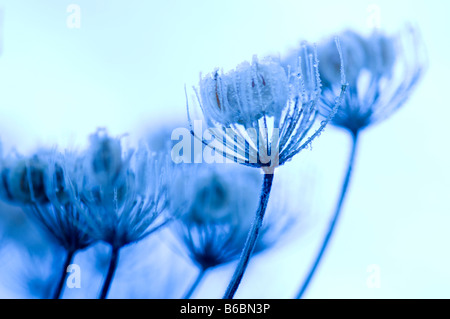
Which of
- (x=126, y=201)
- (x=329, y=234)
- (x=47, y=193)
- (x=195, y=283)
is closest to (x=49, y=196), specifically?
(x=47, y=193)

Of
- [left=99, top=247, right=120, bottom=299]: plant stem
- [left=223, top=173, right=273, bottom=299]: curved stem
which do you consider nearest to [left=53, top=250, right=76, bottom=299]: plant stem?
[left=99, top=247, right=120, bottom=299]: plant stem

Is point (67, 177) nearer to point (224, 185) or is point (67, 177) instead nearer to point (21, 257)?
point (224, 185)

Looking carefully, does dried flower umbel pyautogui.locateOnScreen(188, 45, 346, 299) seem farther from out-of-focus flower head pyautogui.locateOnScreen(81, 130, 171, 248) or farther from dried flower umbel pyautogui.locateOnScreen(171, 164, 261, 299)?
dried flower umbel pyautogui.locateOnScreen(171, 164, 261, 299)

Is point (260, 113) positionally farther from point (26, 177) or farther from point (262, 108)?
point (26, 177)

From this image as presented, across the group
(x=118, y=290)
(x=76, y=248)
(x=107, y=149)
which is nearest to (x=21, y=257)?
(x=118, y=290)

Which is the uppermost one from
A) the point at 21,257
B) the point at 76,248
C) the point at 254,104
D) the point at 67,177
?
the point at 254,104

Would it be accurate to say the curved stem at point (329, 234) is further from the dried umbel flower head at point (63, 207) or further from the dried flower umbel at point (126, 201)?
the dried umbel flower head at point (63, 207)

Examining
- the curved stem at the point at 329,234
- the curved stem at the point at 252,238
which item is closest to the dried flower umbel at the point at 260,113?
the curved stem at the point at 252,238
